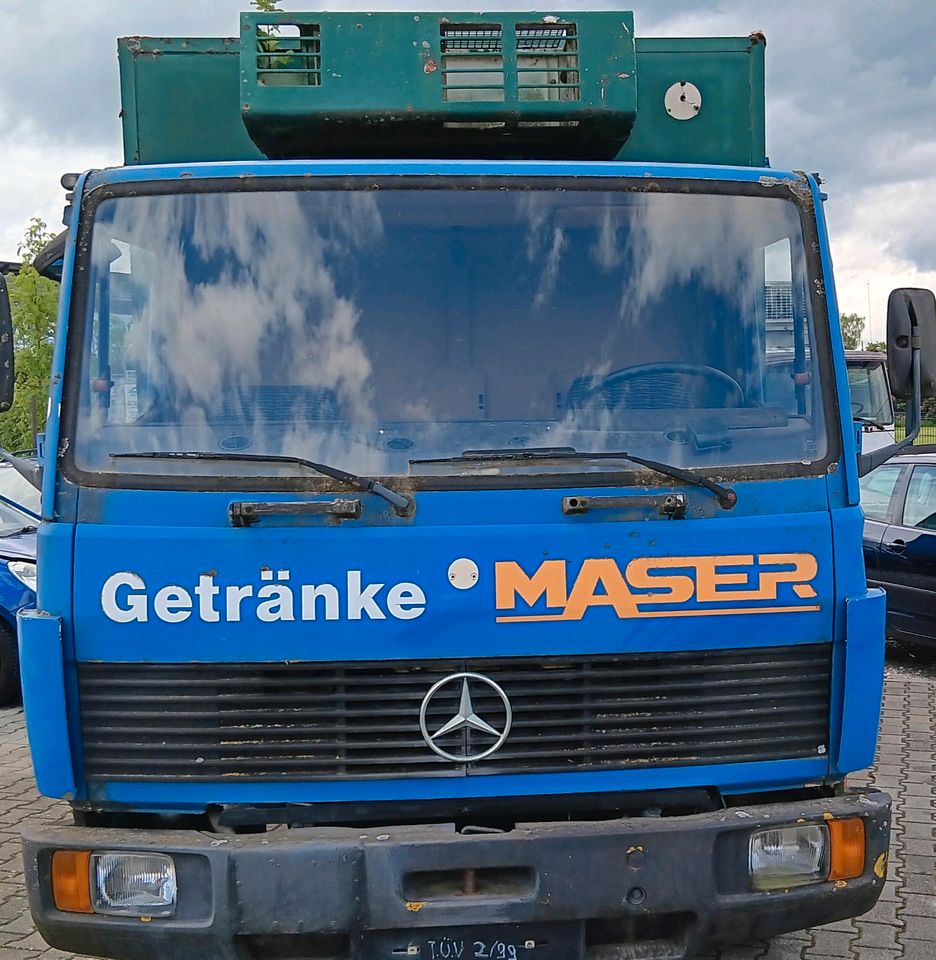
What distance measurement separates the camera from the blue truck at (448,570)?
2965 millimetres

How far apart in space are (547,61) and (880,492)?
6236 millimetres

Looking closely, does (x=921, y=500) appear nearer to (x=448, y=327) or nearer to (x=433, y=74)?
(x=433, y=74)

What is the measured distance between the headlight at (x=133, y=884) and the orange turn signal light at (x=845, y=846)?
5.86 ft

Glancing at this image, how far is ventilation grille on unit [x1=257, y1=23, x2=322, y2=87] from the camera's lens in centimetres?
368

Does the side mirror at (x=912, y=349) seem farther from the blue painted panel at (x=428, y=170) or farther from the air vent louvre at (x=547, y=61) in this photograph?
the air vent louvre at (x=547, y=61)

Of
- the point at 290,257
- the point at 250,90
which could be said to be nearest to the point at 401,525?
the point at 290,257

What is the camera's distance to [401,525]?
3.02 m

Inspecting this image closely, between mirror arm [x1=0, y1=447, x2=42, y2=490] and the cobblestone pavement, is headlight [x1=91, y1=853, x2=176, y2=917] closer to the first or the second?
the cobblestone pavement

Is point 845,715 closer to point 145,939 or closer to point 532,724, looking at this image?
point 532,724

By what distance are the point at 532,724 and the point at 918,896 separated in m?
2.31

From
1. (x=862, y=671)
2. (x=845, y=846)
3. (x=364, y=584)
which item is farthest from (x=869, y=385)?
(x=364, y=584)

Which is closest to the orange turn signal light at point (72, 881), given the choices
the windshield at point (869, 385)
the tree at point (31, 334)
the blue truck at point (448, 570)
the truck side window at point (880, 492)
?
the blue truck at point (448, 570)

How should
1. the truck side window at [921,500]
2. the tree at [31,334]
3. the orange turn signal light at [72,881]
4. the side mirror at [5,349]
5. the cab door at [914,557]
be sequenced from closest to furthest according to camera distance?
the orange turn signal light at [72,881] → the side mirror at [5,349] → the cab door at [914,557] → the truck side window at [921,500] → the tree at [31,334]

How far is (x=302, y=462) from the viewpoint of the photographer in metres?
3.08
